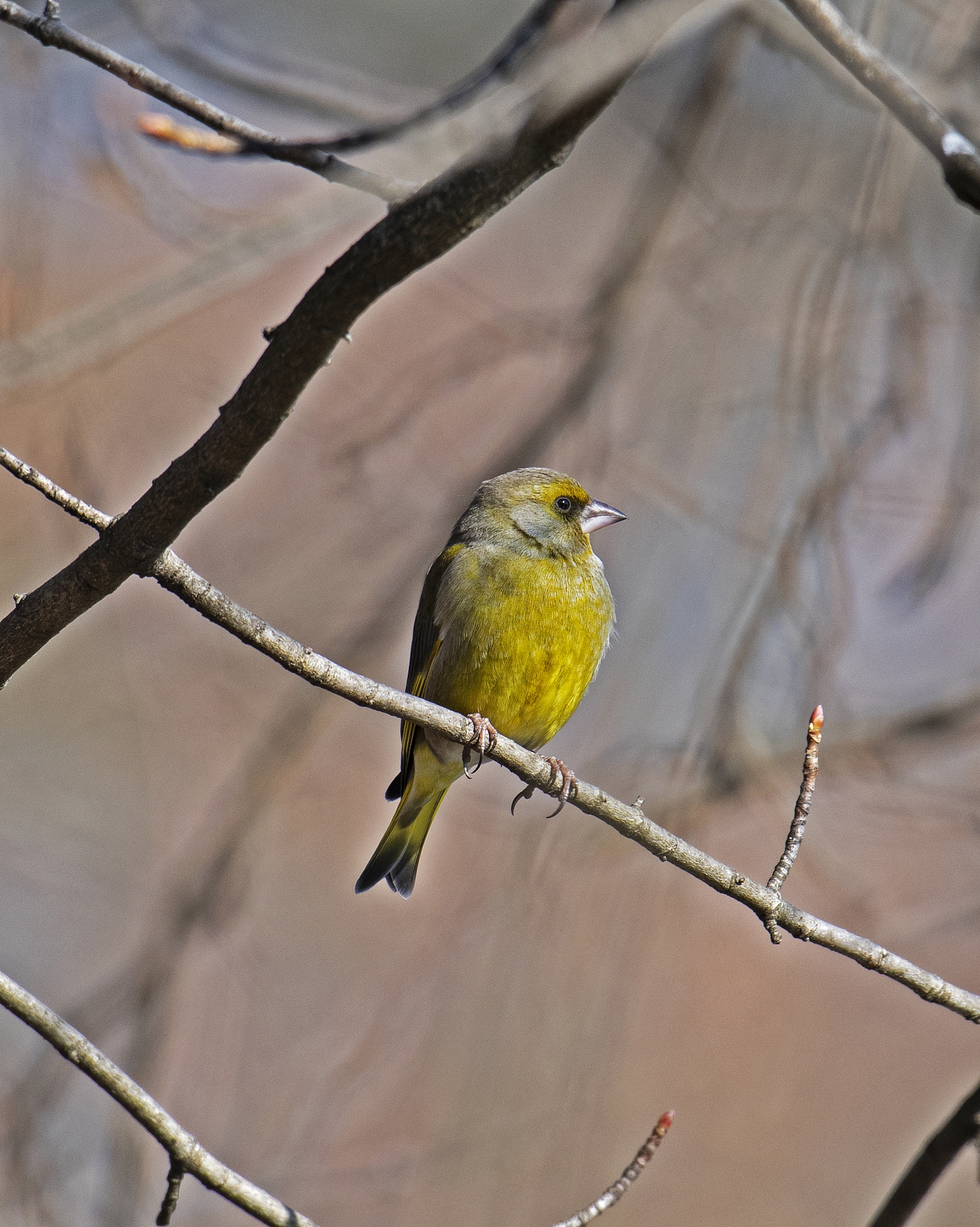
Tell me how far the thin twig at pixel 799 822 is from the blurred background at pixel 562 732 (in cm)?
104

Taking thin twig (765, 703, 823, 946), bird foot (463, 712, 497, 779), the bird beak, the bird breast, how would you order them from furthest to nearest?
the bird beak → the bird breast → bird foot (463, 712, 497, 779) → thin twig (765, 703, 823, 946)

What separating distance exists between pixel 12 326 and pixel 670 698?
2821 mm

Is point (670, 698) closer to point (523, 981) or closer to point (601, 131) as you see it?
point (523, 981)

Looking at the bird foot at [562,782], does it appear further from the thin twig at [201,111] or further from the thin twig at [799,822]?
the thin twig at [201,111]

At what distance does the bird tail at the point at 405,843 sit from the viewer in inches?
191

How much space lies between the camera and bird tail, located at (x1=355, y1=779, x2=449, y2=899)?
4.85 metres

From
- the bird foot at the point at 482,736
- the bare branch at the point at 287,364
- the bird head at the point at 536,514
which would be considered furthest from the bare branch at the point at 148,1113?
the bird head at the point at 536,514

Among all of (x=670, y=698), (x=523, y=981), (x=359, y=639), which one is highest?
(x=670, y=698)

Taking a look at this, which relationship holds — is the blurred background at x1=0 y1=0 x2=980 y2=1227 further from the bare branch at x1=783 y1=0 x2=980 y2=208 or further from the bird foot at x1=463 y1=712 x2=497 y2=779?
the bare branch at x1=783 y1=0 x2=980 y2=208

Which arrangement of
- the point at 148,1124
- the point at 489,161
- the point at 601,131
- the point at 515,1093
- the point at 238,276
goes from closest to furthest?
the point at 489,161
the point at 148,1124
the point at 238,276
the point at 515,1093
the point at 601,131

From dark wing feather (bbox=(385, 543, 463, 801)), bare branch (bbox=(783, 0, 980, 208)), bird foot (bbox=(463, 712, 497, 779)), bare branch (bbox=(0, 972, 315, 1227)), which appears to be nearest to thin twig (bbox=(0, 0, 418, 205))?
bare branch (bbox=(783, 0, 980, 208))

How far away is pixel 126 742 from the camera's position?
5711 millimetres

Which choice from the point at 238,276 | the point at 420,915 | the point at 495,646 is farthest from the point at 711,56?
the point at 420,915

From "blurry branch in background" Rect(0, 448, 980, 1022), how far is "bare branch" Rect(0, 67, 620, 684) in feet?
0.38
